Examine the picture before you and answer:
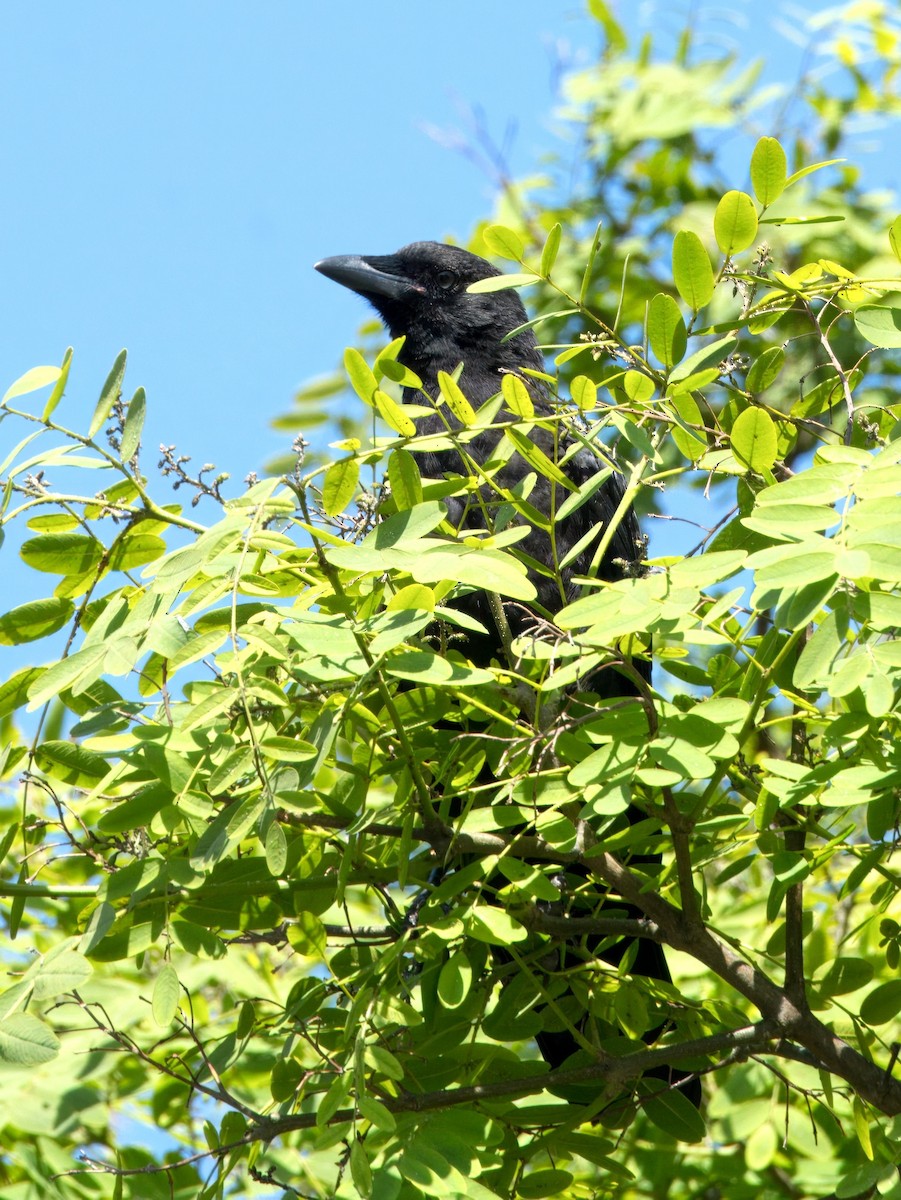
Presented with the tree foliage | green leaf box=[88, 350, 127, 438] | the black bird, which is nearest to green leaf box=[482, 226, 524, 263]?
the tree foliage

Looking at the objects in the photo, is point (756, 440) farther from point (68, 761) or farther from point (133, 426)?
point (68, 761)

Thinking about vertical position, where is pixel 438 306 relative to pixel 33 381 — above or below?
above

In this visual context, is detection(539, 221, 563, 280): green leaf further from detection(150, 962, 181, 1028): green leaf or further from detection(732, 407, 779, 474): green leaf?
detection(150, 962, 181, 1028): green leaf

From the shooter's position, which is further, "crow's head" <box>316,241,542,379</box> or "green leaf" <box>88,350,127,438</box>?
"crow's head" <box>316,241,542,379</box>

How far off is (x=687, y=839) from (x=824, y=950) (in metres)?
1.15

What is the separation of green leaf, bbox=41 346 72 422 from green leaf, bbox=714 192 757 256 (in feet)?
2.71

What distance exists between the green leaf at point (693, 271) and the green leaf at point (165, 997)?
3.54 ft

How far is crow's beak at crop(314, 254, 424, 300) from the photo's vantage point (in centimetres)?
417

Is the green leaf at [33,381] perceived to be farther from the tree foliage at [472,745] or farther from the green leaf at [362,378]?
the green leaf at [362,378]

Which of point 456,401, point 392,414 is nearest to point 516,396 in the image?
point 456,401

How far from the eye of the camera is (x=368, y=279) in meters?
4.18

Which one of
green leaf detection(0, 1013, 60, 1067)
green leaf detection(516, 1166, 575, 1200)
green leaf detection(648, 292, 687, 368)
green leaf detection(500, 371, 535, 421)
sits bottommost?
green leaf detection(516, 1166, 575, 1200)

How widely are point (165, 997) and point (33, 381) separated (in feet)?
2.57

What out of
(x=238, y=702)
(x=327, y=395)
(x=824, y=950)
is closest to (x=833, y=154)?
(x=327, y=395)
